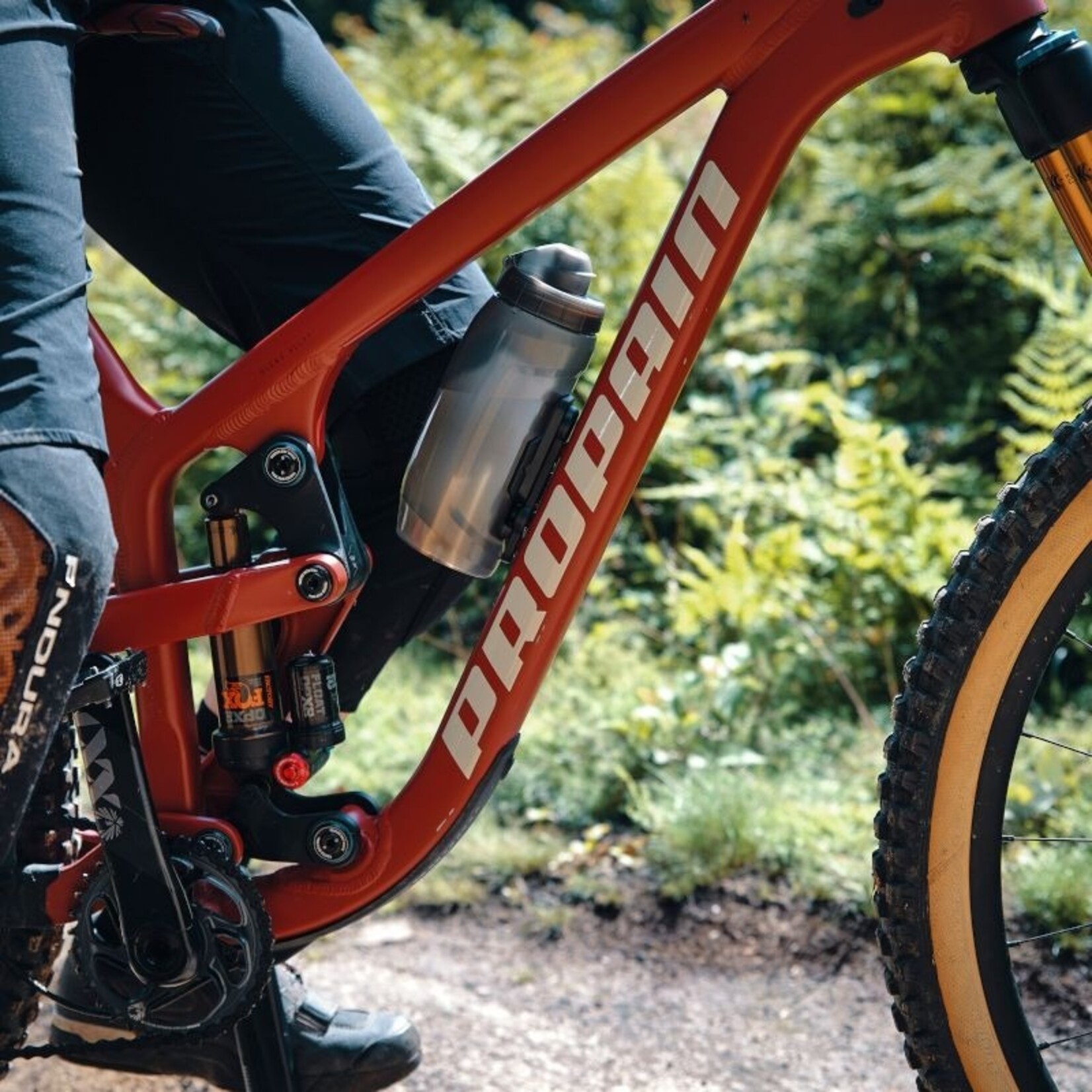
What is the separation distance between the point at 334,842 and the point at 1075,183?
112 centimetres

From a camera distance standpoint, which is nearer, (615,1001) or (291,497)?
(291,497)

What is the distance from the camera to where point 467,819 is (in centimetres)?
194

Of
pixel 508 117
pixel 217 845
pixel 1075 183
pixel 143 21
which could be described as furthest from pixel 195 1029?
pixel 508 117

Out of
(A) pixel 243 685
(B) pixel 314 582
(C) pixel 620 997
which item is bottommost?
(C) pixel 620 997

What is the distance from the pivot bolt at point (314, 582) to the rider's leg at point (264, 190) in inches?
10.3

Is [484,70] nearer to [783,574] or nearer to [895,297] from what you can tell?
[895,297]

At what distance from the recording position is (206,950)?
189 centimetres

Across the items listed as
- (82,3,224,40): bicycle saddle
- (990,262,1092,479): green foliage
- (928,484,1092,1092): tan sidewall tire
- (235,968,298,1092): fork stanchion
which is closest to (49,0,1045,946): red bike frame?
(235,968,298,1092): fork stanchion

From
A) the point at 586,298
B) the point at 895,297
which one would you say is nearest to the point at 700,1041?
the point at 586,298

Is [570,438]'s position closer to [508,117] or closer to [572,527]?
[572,527]

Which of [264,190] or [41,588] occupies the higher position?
[264,190]

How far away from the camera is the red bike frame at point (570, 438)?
67.4 inches

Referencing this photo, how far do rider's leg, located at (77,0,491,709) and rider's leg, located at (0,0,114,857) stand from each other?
245 millimetres

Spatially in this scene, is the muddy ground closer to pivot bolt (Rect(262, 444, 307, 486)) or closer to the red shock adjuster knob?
the red shock adjuster knob
